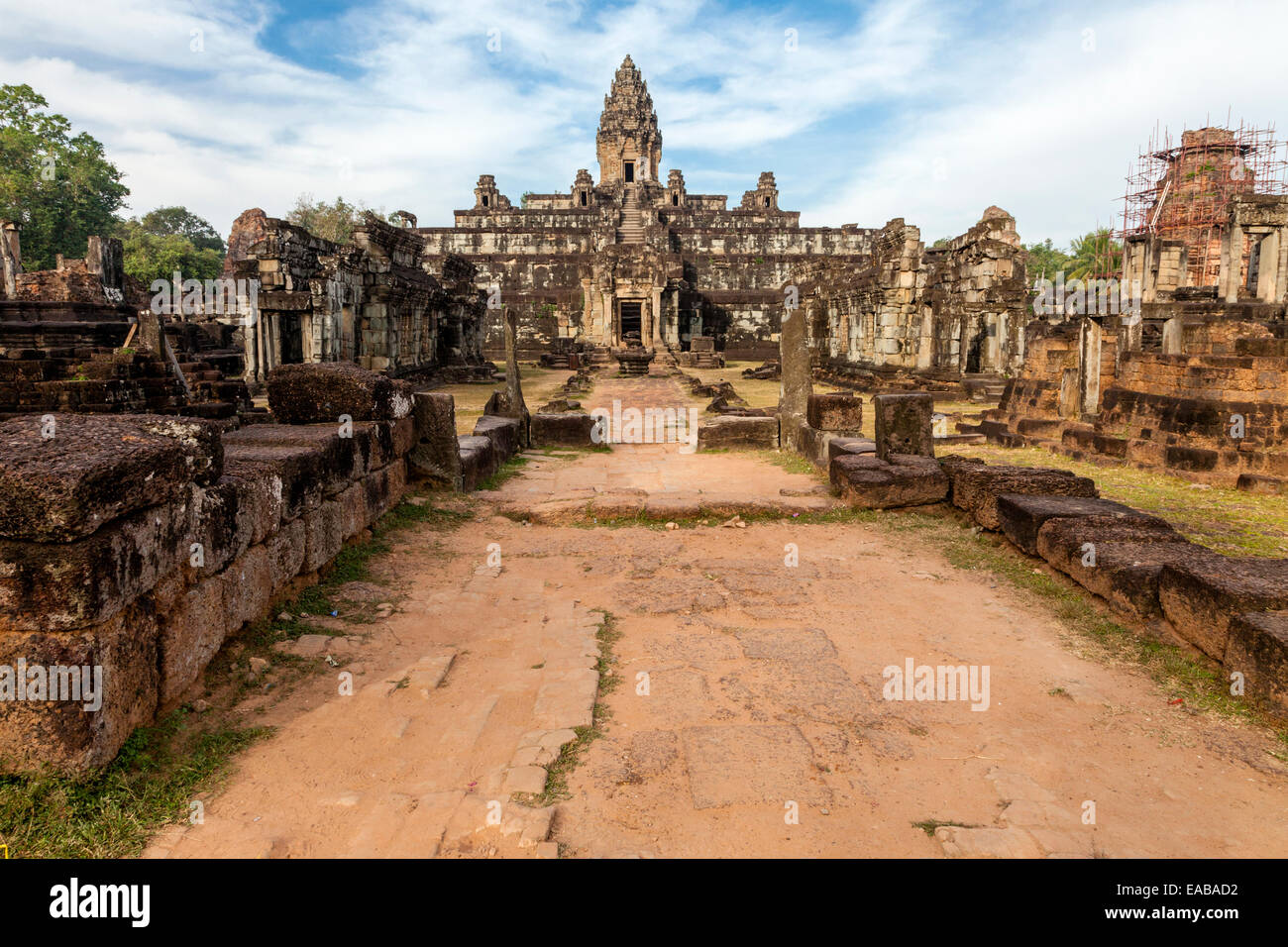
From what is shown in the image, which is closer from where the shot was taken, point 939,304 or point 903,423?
point 903,423

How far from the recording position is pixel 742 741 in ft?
10.3

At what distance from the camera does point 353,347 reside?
18438 mm

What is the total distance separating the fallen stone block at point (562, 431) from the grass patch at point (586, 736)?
24.7 ft

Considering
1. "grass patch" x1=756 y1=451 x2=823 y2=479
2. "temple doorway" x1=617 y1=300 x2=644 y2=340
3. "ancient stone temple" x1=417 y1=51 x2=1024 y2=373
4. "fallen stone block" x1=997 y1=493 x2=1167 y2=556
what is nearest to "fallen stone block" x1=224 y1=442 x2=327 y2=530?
"fallen stone block" x1=997 y1=493 x2=1167 y2=556

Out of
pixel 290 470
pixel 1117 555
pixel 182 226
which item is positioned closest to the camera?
pixel 290 470

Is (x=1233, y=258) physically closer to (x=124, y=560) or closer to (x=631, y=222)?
(x=124, y=560)

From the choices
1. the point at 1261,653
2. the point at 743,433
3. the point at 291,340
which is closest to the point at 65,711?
the point at 1261,653

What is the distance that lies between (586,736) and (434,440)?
4.83 metres

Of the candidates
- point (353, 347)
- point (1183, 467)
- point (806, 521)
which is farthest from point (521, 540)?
point (353, 347)

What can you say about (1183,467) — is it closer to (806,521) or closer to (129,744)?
(806,521)

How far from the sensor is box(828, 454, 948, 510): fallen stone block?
7148 millimetres

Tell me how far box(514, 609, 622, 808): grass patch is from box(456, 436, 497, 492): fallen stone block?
3849 millimetres

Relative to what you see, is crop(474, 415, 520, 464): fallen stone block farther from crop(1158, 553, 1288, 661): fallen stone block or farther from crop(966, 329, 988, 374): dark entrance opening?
crop(966, 329, 988, 374): dark entrance opening

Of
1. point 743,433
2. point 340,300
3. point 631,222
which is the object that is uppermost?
point 631,222
